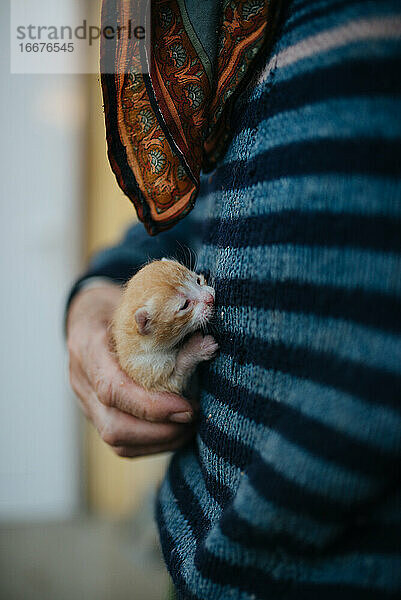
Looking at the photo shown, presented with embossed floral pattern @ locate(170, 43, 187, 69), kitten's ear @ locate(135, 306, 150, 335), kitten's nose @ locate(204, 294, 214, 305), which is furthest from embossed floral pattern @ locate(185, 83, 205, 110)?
kitten's ear @ locate(135, 306, 150, 335)

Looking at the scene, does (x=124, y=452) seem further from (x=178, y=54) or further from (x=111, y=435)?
(x=178, y=54)

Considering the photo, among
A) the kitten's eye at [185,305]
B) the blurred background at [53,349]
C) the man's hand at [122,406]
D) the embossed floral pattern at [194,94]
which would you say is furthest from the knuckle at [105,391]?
the blurred background at [53,349]

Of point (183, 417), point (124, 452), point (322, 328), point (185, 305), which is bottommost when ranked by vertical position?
point (124, 452)

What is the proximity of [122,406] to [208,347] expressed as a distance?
188 mm

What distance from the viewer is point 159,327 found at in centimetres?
83

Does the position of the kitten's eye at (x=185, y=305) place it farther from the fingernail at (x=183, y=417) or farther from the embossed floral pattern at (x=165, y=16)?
the embossed floral pattern at (x=165, y=16)

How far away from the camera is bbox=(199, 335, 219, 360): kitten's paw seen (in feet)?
2.05

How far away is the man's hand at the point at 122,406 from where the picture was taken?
736 millimetres

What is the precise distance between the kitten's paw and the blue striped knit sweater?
106 mm

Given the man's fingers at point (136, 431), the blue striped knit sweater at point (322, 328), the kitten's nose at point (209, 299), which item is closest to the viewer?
the blue striped knit sweater at point (322, 328)

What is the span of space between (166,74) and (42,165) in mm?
1971

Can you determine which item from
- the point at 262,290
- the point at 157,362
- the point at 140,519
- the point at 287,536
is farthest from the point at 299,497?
the point at 140,519

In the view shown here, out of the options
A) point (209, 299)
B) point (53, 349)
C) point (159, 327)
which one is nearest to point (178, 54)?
point (209, 299)

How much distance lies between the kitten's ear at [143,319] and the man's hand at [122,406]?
0.07 meters
